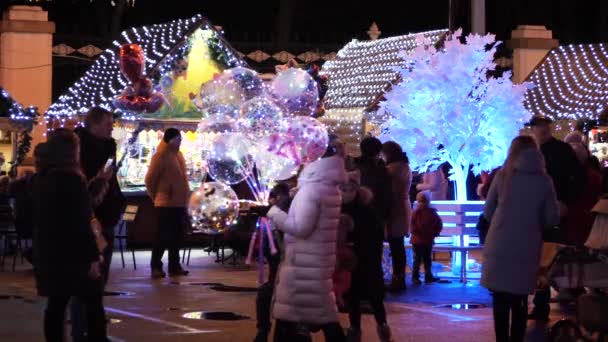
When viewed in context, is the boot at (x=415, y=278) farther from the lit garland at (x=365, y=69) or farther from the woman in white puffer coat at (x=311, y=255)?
the woman in white puffer coat at (x=311, y=255)

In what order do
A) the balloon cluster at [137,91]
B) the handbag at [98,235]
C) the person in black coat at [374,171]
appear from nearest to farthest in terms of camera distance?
the handbag at [98,235] → the person in black coat at [374,171] → the balloon cluster at [137,91]

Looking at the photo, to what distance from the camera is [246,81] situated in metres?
11.7

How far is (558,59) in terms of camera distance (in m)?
23.5

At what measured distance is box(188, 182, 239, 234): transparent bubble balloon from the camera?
33.2ft

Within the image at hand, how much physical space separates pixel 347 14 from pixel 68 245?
2808 cm

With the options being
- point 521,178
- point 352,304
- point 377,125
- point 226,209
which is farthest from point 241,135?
point 377,125

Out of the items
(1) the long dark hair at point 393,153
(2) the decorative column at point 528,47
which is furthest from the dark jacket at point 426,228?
(2) the decorative column at point 528,47

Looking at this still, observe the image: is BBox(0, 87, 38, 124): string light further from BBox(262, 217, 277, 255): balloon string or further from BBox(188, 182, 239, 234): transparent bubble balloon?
BBox(262, 217, 277, 255): balloon string

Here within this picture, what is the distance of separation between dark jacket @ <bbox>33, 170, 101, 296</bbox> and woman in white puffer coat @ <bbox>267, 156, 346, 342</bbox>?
1.27 meters

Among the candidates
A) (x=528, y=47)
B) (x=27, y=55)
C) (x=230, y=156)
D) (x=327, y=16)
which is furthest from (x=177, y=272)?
(x=327, y=16)

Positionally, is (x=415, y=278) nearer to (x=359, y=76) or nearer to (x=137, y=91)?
(x=137, y=91)

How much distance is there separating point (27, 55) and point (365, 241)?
1523cm

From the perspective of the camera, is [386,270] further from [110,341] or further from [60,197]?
[60,197]

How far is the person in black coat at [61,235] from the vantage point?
312 inches
